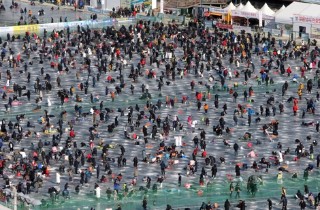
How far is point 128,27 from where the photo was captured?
129250 millimetres

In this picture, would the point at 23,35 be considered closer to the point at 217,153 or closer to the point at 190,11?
the point at 190,11

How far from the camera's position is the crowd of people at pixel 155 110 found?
91.0m

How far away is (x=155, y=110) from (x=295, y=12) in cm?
2766

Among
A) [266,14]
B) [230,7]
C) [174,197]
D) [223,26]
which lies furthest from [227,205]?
[230,7]

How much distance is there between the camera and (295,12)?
12875cm

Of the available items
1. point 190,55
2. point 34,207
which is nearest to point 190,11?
point 190,55

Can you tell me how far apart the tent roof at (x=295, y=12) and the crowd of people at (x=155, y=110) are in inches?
181

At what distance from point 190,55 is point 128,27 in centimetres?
1249

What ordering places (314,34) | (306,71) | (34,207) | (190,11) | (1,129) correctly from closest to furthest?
Result: 1. (34,207)
2. (1,129)
3. (306,71)
4. (314,34)
5. (190,11)

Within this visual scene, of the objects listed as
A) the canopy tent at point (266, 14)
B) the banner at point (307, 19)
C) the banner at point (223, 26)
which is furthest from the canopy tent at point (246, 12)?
the banner at point (307, 19)

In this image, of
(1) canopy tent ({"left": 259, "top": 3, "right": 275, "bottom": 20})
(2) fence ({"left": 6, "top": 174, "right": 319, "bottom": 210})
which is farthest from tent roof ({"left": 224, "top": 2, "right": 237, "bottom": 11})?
(2) fence ({"left": 6, "top": 174, "right": 319, "bottom": 210})

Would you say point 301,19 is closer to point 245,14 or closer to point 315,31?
point 315,31

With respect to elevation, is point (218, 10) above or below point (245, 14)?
above

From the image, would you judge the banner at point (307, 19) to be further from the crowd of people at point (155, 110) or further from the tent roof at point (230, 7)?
→ the tent roof at point (230, 7)
